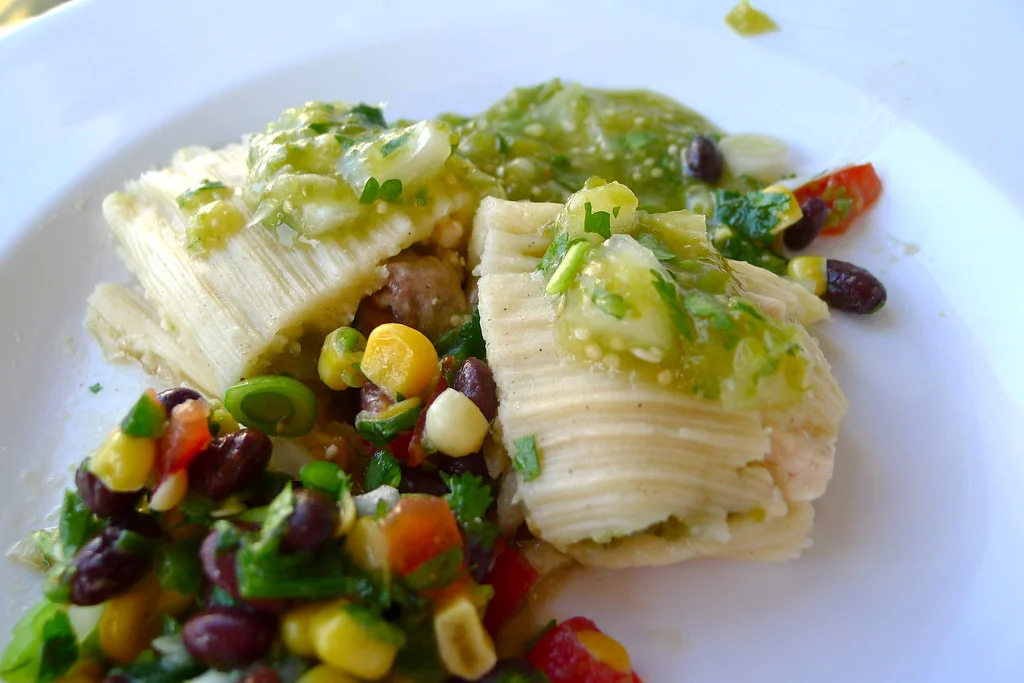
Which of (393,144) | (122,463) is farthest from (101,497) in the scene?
(393,144)

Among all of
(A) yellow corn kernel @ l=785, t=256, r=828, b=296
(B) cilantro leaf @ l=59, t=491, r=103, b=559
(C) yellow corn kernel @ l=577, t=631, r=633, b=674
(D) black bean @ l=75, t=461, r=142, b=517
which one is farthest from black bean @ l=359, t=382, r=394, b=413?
(A) yellow corn kernel @ l=785, t=256, r=828, b=296

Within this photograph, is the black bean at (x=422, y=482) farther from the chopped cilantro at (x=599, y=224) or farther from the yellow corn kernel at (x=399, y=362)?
the chopped cilantro at (x=599, y=224)

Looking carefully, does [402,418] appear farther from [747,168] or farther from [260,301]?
[747,168]

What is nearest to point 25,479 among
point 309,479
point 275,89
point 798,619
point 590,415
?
point 309,479

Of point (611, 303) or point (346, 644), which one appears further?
point (611, 303)

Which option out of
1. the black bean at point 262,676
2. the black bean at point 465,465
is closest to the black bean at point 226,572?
the black bean at point 262,676

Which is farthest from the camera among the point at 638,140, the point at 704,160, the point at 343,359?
the point at 638,140

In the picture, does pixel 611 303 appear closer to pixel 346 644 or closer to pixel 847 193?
pixel 346 644
